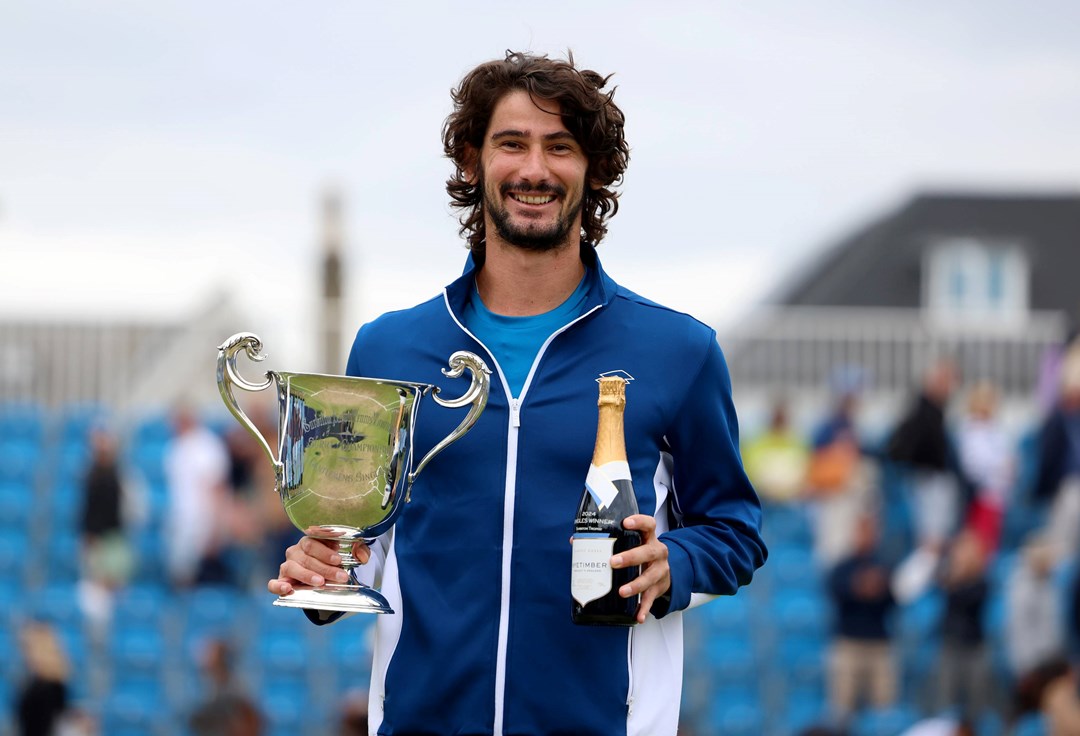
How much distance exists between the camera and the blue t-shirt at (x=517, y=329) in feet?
9.95

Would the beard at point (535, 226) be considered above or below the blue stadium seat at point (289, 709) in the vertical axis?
above

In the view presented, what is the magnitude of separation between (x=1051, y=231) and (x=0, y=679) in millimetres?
31811

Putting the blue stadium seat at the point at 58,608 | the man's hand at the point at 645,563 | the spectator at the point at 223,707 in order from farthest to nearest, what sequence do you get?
the blue stadium seat at the point at 58,608 < the spectator at the point at 223,707 < the man's hand at the point at 645,563

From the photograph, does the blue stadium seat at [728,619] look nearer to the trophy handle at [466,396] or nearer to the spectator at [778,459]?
the spectator at [778,459]

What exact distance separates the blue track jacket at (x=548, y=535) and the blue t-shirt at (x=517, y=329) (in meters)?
0.04

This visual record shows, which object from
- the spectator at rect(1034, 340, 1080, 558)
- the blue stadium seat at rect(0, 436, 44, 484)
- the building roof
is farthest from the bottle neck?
the building roof

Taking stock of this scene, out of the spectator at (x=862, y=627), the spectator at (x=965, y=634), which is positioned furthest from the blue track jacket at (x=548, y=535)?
the spectator at (x=965, y=634)

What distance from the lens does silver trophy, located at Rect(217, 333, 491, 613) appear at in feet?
9.41

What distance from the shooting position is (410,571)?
297 cm

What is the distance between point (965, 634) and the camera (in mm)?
10203

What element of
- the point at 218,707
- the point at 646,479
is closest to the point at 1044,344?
the point at 218,707

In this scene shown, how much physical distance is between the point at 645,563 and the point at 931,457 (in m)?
8.64

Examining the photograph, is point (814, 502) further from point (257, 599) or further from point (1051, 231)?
point (1051, 231)

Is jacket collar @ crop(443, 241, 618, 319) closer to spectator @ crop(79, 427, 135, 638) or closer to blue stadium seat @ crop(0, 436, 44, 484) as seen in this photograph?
spectator @ crop(79, 427, 135, 638)
